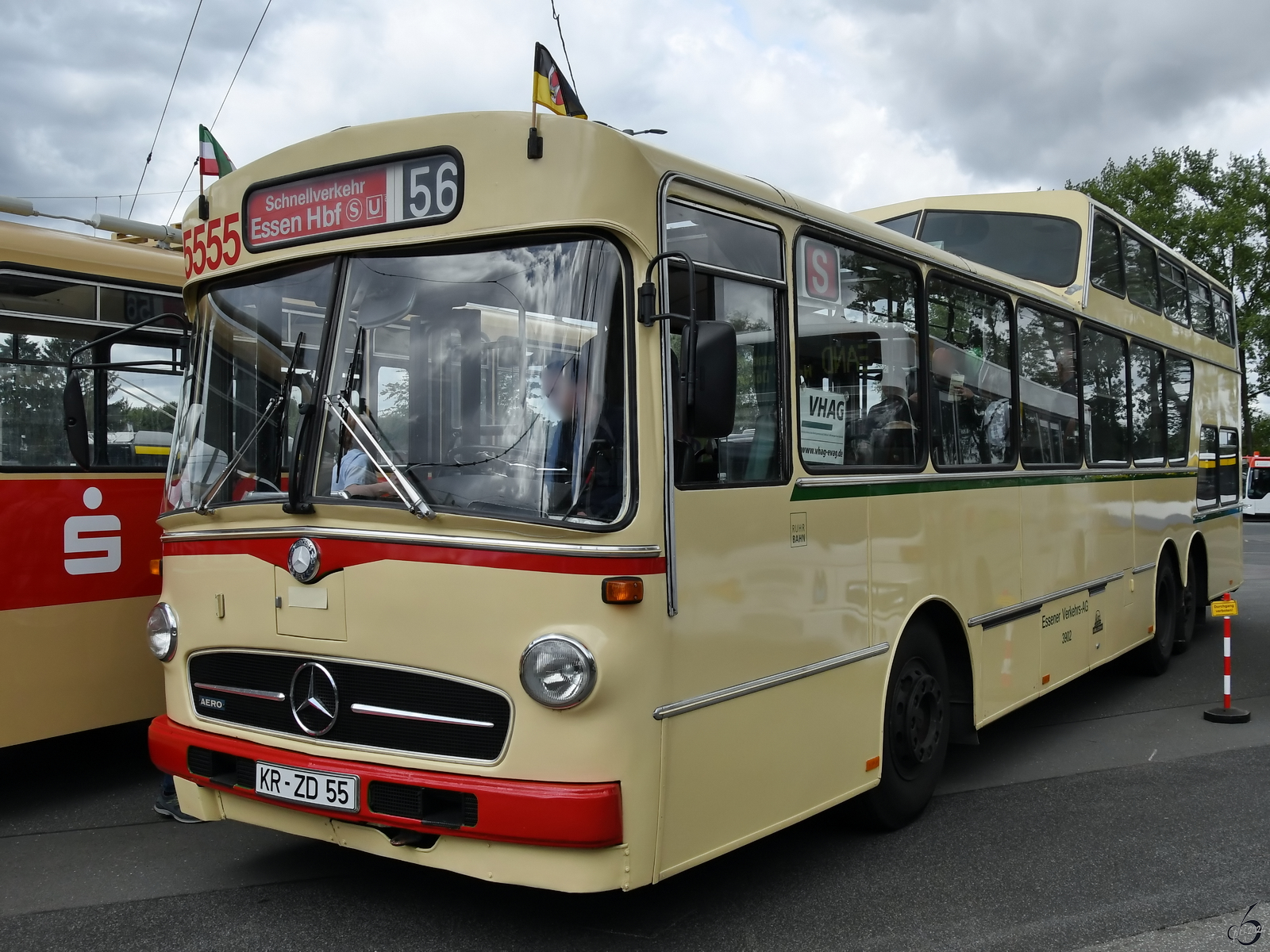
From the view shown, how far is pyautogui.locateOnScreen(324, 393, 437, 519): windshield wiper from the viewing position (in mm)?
4035

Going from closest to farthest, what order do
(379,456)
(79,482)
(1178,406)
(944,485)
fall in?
(379,456) < (944,485) < (79,482) < (1178,406)

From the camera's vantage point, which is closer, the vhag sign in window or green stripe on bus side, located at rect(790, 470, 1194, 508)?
the vhag sign in window

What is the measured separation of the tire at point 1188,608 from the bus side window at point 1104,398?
8.38ft

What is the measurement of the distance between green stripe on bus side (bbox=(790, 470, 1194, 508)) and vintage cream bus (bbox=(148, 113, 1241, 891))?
5 centimetres

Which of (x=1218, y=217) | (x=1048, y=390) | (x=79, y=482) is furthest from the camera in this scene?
(x=1218, y=217)

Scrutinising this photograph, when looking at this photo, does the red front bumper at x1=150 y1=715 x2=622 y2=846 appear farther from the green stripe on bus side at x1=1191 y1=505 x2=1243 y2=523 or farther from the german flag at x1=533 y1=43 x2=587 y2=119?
the green stripe on bus side at x1=1191 y1=505 x2=1243 y2=523

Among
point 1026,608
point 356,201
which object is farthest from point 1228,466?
point 356,201

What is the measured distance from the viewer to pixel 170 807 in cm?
→ 581

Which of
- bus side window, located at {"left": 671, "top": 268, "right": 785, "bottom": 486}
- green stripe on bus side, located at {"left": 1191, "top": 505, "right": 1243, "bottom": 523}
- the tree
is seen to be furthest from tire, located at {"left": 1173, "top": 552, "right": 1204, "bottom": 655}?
the tree

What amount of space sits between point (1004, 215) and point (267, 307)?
678 cm

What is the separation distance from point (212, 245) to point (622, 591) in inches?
96.6

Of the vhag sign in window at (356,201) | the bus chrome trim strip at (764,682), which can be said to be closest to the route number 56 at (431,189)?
the vhag sign in window at (356,201)

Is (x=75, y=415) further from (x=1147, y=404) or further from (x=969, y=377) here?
(x=1147, y=404)

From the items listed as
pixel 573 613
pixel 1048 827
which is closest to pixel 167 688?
pixel 573 613
